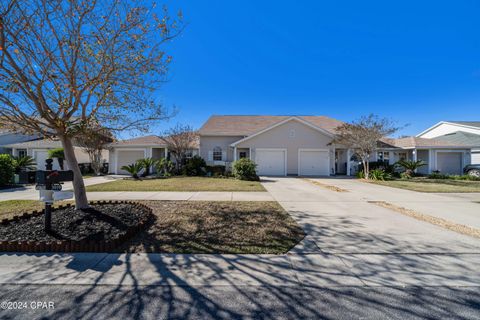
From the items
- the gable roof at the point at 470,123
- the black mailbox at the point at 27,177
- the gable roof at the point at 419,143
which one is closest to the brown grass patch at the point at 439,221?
the black mailbox at the point at 27,177

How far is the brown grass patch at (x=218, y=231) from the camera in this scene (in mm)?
4145

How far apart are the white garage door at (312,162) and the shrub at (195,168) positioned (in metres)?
8.73

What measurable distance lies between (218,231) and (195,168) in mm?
14202

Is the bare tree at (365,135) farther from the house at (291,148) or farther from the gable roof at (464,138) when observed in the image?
the gable roof at (464,138)

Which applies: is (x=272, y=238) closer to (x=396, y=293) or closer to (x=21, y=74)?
(x=396, y=293)

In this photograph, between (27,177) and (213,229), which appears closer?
(27,177)

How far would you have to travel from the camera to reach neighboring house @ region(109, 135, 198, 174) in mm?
20448

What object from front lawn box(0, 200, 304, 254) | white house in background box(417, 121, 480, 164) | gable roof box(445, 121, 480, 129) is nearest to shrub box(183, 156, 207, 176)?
front lawn box(0, 200, 304, 254)

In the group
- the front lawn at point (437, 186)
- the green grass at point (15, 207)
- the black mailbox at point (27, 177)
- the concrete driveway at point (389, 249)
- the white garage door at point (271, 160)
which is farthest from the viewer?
the white garage door at point (271, 160)

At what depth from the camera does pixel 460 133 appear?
27406mm

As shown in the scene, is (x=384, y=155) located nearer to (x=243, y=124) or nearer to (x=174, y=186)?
(x=243, y=124)

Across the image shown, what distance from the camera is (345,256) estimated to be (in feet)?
12.7

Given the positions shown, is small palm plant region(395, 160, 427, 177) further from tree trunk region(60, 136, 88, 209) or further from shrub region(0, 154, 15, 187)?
shrub region(0, 154, 15, 187)

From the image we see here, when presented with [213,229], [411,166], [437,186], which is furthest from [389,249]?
[411,166]
